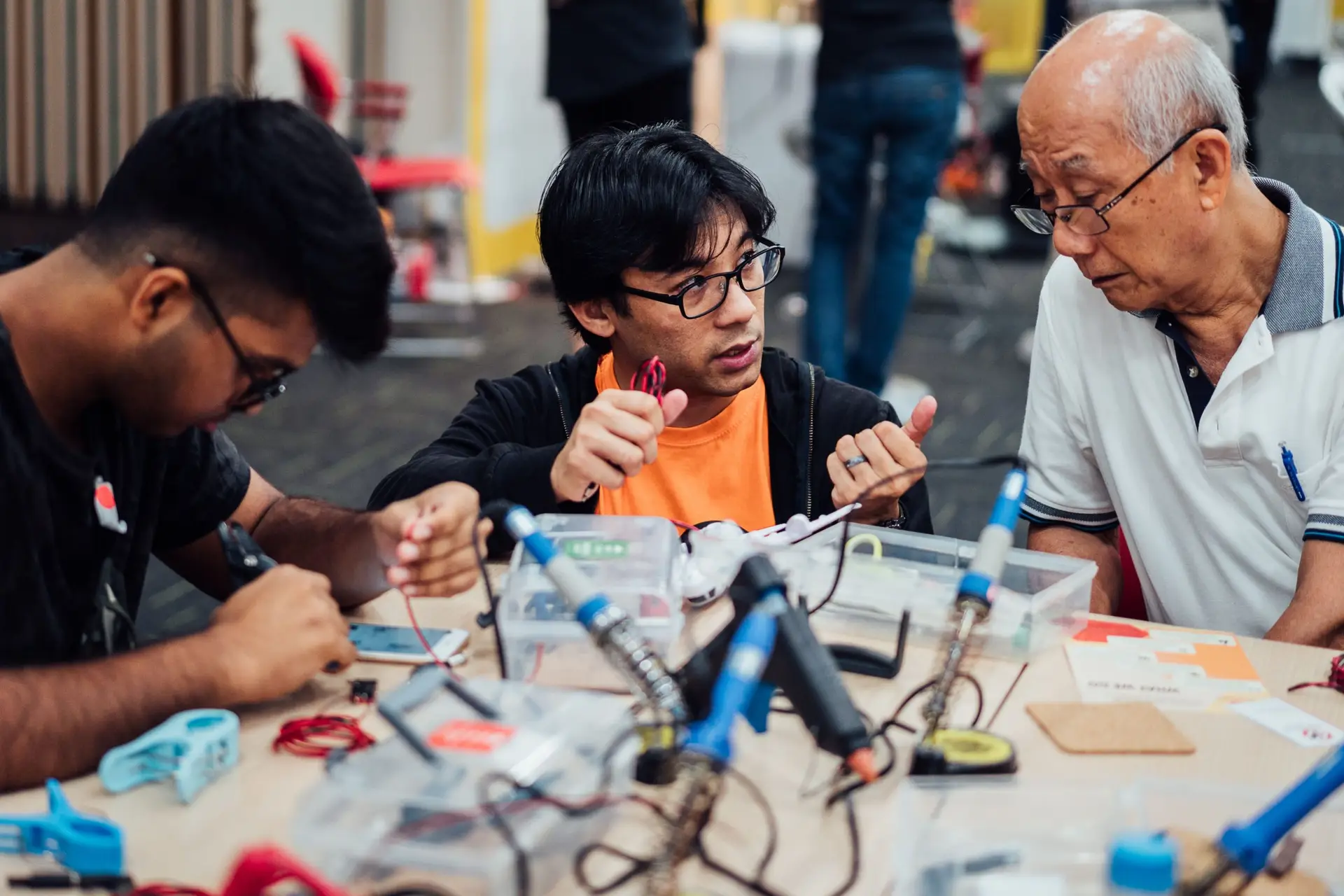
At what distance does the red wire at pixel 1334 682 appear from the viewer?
1383mm

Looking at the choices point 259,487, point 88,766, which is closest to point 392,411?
point 259,487

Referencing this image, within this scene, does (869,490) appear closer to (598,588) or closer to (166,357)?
(598,588)

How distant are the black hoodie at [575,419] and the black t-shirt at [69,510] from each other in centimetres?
31

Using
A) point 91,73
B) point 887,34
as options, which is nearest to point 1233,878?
point 887,34

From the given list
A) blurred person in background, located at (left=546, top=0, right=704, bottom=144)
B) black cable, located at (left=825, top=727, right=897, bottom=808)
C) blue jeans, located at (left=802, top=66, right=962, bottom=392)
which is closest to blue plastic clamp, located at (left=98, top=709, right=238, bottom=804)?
black cable, located at (left=825, top=727, right=897, bottom=808)

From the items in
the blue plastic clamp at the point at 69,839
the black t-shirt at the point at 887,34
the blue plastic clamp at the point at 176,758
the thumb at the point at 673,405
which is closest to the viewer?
the blue plastic clamp at the point at 69,839

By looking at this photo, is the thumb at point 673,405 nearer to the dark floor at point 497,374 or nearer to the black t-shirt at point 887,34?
the dark floor at point 497,374

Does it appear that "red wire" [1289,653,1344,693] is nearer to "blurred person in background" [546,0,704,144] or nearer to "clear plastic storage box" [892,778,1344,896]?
"clear plastic storage box" [892,778,1344,896]

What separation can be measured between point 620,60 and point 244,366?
2628 mm

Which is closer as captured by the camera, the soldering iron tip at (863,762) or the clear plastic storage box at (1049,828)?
the clear plastic storage box at (1049,828)

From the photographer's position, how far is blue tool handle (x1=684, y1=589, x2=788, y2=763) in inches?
35.6

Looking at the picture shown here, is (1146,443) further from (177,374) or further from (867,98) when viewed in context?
(867,98)

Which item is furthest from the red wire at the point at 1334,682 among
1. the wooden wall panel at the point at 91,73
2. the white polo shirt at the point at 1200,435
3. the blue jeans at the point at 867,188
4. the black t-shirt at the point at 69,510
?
the wooden wall panel at the point at 91,73

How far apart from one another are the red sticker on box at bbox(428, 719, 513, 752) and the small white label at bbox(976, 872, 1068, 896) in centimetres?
36
